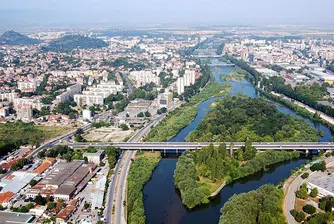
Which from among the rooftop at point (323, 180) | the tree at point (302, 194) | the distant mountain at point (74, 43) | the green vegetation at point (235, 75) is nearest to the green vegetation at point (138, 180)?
the tree at point (302, 194)

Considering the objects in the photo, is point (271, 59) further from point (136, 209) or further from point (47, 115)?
point (136, 209)

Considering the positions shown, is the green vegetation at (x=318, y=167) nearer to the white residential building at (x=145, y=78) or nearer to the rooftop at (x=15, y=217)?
the rooftop at (x=15, y=217)

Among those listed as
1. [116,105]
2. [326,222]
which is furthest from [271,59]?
[326,222]

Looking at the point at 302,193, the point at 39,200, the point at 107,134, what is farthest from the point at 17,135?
the point at 302,193

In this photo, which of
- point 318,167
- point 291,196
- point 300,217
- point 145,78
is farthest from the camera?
point 145,78

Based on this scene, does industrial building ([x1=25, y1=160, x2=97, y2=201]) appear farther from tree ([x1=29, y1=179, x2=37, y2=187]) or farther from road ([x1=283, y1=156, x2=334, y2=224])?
road ([x1=283, y1=156, x2=334, y2=224])

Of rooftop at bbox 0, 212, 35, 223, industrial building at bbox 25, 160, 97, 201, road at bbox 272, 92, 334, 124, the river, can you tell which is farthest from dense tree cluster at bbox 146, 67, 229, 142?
rooftop at bbox 0, 212, 35, 223

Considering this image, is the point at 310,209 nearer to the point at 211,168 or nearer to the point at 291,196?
the point at 291,196
